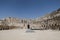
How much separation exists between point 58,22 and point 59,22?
2.05ft

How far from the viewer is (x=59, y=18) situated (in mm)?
69438

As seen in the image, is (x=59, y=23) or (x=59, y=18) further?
(x=59, y=18)

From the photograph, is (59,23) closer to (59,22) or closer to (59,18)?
(59,22)

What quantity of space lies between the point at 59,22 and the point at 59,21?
1152 millimetres

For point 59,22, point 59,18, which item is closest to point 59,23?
point 59,22

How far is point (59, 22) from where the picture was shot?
2576 inches

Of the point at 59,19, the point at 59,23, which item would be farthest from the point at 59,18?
the point at 59,23

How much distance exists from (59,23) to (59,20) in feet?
12.8

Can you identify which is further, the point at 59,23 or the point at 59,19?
the point at 59,19

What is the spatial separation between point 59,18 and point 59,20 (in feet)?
7.73

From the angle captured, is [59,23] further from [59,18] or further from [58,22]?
[59,18]

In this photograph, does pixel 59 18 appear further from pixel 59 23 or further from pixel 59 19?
pixel 59 23

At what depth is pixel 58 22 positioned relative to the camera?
65750 millimetres

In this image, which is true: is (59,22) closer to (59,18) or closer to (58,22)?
(58,22)
